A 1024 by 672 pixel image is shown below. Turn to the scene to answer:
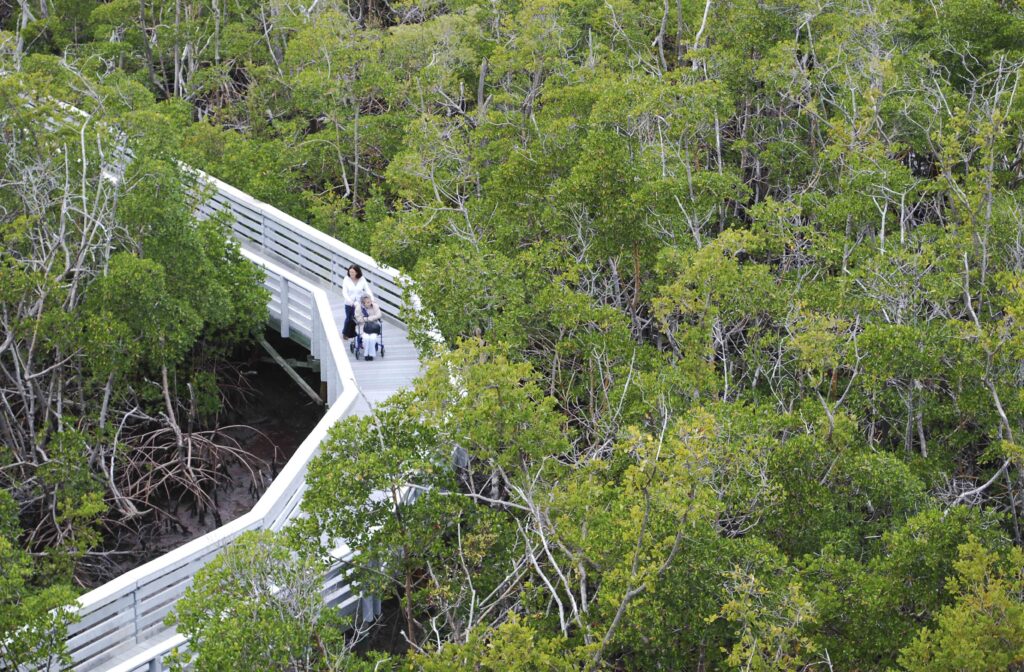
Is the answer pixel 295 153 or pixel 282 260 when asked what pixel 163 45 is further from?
pixel 282 260

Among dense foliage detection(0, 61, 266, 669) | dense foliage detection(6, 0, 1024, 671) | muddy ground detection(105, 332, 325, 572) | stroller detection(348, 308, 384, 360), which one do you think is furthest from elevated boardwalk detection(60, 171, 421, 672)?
muddy ground detection(105, 332, 325, 572)

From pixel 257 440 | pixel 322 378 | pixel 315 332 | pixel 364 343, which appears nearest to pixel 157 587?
pixel 364 343

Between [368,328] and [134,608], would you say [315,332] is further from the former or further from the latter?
[134,608]

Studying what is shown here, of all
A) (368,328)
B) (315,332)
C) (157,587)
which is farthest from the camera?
(315,332)

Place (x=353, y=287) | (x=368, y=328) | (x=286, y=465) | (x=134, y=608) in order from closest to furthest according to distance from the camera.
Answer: (x=134, y=608), (x=286, y=465), (x=353, y=287), (x=368, y=328)

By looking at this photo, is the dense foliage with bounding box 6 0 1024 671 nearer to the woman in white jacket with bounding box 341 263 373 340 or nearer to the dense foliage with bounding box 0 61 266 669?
the dense foliage with bounding box 0 61 266 669

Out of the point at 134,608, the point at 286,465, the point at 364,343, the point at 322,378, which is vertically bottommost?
the point at 322,378
